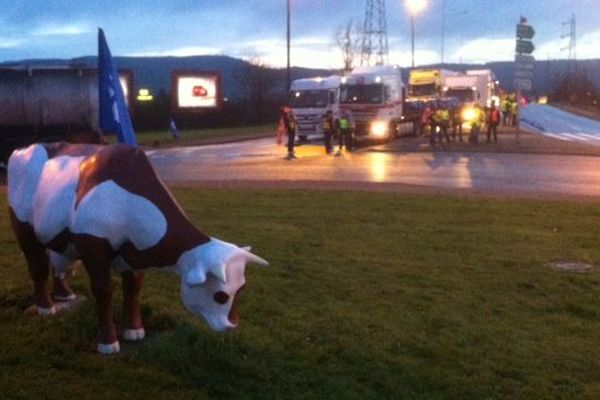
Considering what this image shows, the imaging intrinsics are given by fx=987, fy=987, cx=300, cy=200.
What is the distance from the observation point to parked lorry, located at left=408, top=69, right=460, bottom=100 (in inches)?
2078

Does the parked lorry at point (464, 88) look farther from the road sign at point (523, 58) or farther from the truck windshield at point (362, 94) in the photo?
the road sign at point (523, 58)

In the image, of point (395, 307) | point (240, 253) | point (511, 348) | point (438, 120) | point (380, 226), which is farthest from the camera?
point (438, 120)

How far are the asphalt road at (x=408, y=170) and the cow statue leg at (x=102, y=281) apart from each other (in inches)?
557

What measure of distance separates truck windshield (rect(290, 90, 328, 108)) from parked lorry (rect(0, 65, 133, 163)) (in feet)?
48.6

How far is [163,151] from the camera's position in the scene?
40.0 m

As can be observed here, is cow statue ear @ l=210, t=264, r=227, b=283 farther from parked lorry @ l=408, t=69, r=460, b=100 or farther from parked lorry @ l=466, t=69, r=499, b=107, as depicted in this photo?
parked lorry @ l=466, t=69, r=499, b=107

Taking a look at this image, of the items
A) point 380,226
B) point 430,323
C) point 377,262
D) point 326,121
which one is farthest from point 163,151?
point 430,323

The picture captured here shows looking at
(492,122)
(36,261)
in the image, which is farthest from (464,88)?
(36,261)

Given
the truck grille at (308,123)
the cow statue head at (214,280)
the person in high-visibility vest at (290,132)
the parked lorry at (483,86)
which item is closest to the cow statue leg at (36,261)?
the cow statue head at (214,280)

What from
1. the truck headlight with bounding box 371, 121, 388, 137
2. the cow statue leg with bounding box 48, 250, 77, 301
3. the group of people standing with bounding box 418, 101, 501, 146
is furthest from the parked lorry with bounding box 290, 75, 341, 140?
the cow statue leg with bounding box 48, 250, 77, 301

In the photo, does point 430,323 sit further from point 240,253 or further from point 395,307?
point 240,253

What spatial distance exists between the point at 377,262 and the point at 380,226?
303 cm

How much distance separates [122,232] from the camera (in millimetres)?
7078

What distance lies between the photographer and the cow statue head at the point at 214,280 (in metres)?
6.64
